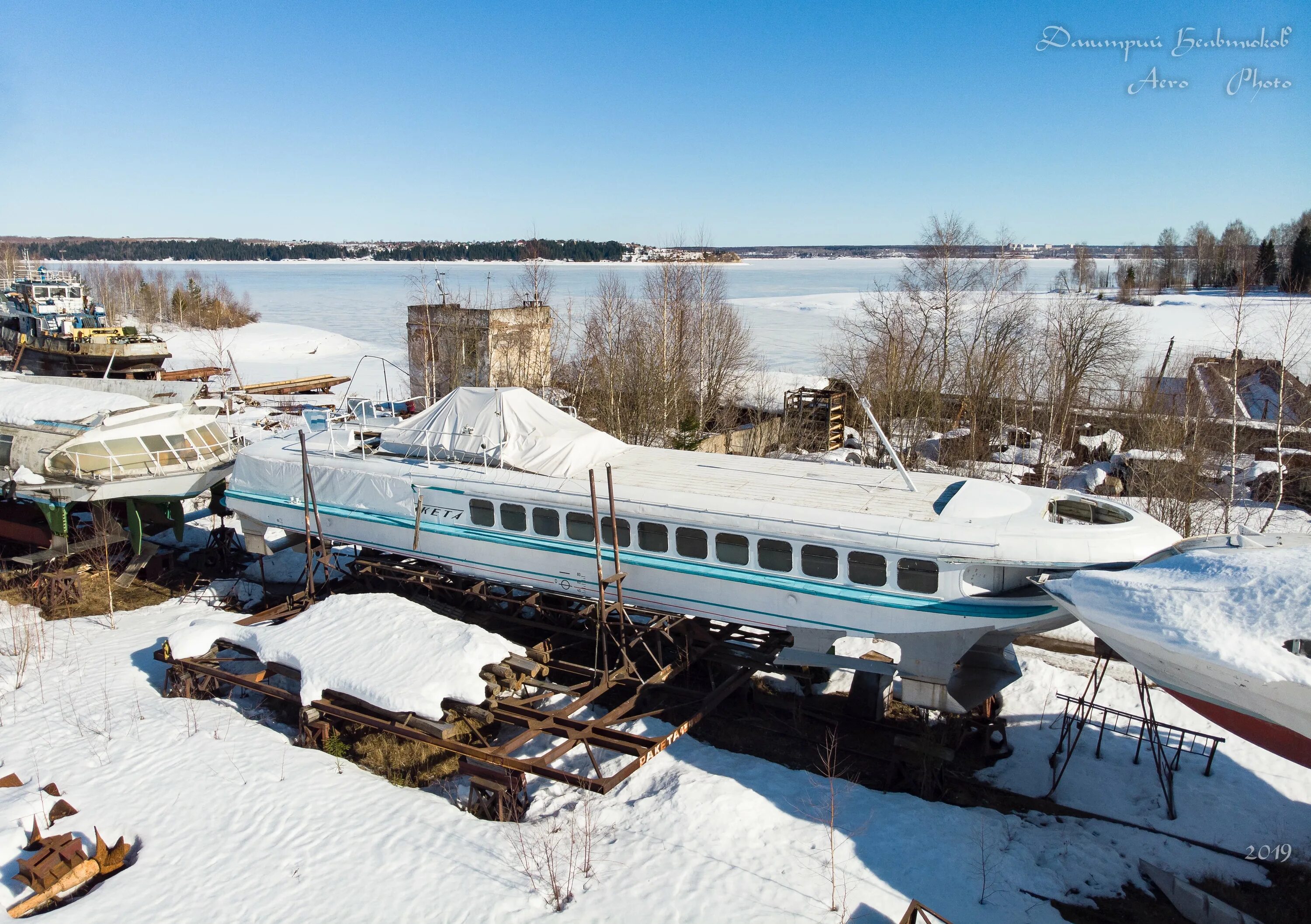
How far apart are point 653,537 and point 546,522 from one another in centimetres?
209

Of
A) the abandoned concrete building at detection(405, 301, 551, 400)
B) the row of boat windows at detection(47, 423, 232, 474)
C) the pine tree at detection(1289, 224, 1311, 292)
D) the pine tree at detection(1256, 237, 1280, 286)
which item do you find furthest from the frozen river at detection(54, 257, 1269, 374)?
the row of boat windows at detection(47, 423, 232, 474)

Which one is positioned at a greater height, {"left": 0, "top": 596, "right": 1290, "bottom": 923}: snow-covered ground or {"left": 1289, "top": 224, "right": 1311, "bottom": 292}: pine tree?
{"left": 1289, "top": 224, "right": 1311, "bottom": 292}: pine tree

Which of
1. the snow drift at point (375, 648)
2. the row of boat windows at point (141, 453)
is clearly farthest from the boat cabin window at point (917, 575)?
the row of boat windows at point (141, 453)

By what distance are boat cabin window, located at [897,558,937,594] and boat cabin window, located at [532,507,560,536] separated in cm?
571

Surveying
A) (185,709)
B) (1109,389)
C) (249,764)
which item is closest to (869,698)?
(249,764)

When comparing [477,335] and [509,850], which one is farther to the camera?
[477,335]

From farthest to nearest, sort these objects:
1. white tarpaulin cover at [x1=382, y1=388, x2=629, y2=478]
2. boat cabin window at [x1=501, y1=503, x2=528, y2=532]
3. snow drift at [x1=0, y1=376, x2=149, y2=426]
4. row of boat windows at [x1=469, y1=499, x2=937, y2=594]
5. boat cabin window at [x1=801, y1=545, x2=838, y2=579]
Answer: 1. snow drift at [x1=0, y1=376, x2=149, y2=426]
2. white tarpaulin cover at [x1=382, y1=388, x2=629, y2=478]
3. boat cabin window at [x1=501, y1=503, x2=528, y2=532]
4. boat cabin window at [x1=801, y1=545, x2=838, y2=579]
5. row of boat windows at [x1=469, y1=499, x2=937, y2=594]

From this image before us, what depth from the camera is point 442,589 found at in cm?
1659

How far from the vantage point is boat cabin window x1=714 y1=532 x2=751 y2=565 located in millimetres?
12945

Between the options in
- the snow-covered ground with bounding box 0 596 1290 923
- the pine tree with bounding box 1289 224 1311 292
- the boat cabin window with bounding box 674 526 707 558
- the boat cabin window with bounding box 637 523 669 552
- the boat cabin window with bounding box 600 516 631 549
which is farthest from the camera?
the pine tree with bounding box 1289 224 1311 292

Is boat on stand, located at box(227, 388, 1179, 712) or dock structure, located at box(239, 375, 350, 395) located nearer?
boat on stand, located at box(227, 388, 1179, 712)

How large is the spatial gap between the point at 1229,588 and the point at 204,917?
476 inches

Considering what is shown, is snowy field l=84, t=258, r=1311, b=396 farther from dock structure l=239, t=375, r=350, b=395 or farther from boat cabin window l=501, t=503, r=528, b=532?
boat cabin window l=501, t=503, r=528, b=532

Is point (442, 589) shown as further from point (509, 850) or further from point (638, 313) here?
point (638, 313)
